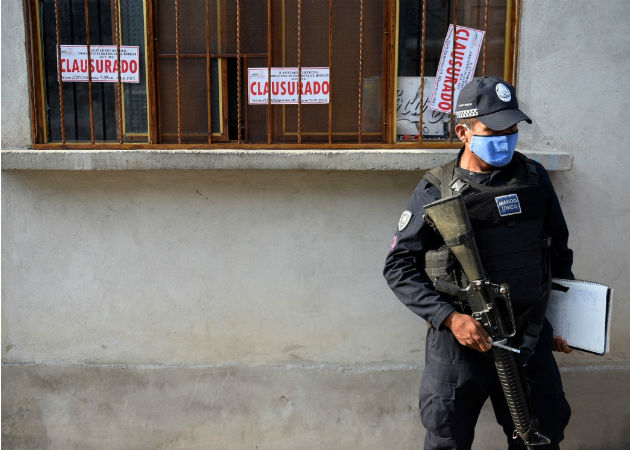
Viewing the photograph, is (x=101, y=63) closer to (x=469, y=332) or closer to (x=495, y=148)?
(x=495, y=148)

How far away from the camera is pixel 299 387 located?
340cm

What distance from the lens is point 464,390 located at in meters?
2.51

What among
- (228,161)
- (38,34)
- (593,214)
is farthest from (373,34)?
(38,34)

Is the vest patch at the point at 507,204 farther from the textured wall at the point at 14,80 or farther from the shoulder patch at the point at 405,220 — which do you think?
the textured wall at the point at 14,80

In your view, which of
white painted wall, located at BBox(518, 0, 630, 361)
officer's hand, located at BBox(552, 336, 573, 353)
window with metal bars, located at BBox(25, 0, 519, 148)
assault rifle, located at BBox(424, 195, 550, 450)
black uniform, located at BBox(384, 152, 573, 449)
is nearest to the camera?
assault rifle, located at BBox(424, 195, 550, 450)

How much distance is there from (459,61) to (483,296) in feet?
4.94

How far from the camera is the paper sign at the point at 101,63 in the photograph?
133 inches

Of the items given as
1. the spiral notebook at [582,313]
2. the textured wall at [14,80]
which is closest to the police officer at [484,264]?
the spiral notebook at [582,313]

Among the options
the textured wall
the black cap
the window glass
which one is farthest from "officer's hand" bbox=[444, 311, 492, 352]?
the textured wall

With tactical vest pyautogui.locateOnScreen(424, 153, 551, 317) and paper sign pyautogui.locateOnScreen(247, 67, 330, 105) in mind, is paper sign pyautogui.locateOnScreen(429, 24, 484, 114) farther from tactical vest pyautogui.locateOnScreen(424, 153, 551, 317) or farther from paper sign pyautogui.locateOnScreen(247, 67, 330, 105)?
tactical vest pyautogui.locateOnScreen(424, 153, 551, 317)

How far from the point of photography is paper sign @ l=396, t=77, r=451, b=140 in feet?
11.1

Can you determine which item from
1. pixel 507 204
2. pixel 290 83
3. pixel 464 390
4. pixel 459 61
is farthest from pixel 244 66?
pixel 464 390

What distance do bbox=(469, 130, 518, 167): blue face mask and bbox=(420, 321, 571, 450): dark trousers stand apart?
70cm

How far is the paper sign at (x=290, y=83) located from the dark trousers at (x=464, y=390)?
1.43 metres
